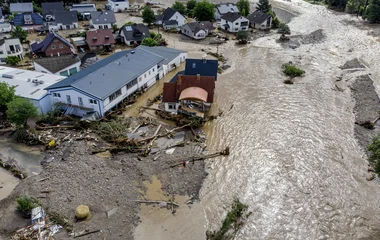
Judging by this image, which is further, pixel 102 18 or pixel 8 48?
pixel 102 18

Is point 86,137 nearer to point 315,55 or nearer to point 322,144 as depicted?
point 322,144

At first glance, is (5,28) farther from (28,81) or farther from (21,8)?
(28,81)

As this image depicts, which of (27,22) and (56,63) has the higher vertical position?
(56,63)

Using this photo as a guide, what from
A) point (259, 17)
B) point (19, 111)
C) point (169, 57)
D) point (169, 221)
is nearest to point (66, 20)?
point (169, 57)

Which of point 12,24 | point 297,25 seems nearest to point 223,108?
point 297,25

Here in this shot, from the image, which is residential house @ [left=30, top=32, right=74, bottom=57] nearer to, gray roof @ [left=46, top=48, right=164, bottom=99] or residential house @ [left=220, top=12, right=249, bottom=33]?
gray roof @ [left=46, top=48, right=164, bottom=99]

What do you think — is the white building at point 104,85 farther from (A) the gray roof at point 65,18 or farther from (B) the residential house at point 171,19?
(A) the gray roof at point 65,18

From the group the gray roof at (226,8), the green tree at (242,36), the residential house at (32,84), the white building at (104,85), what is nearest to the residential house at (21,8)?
the residential house at (32,84)

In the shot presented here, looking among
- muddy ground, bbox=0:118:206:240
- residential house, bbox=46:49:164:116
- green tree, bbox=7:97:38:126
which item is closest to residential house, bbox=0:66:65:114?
residential house, bbox=46:49:164:116
